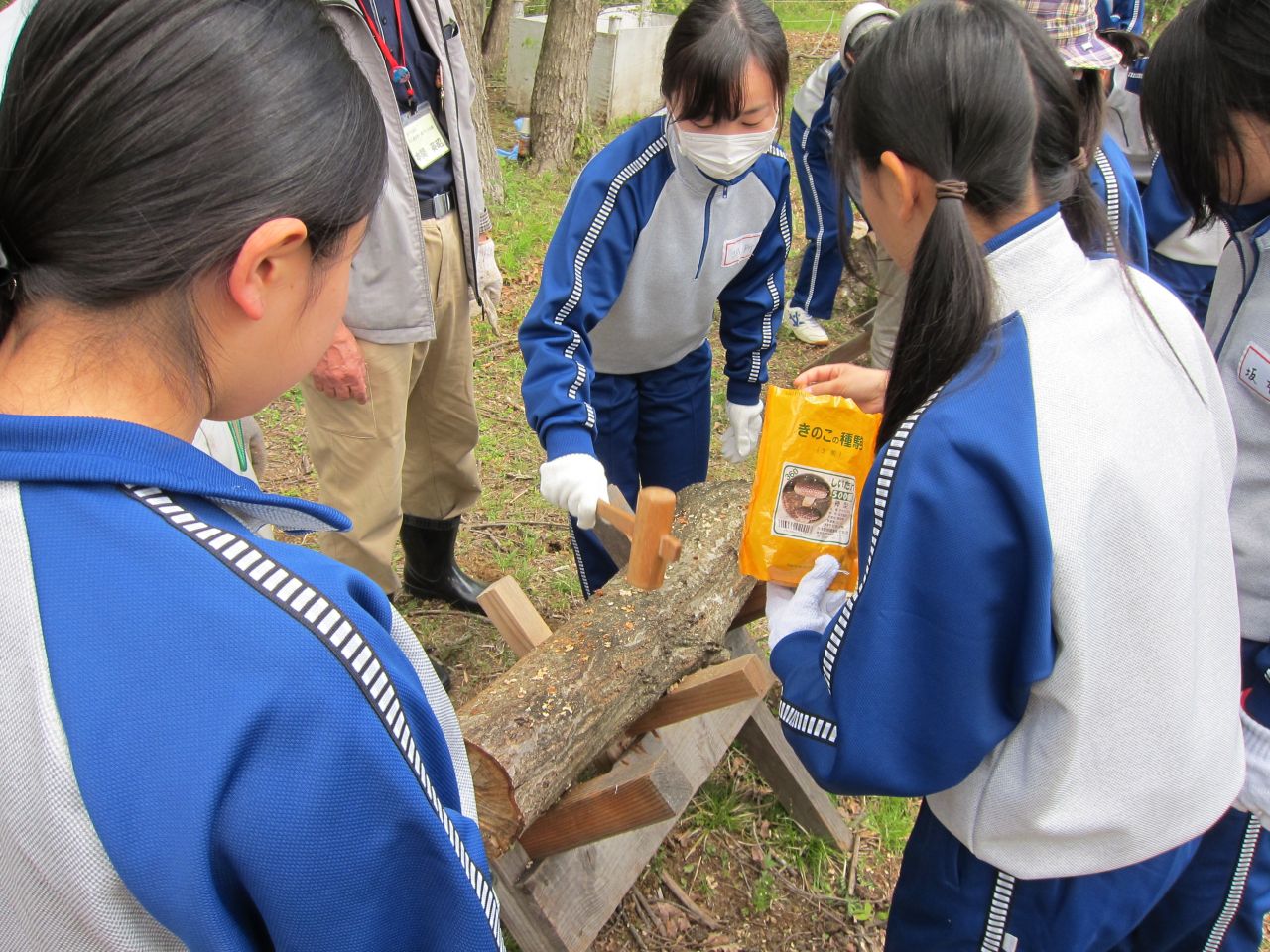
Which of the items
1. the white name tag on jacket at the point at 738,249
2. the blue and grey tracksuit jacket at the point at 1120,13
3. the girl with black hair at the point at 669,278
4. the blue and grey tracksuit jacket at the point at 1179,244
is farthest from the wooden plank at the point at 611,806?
the blue and grey tracksuit jacket at the point at 1120,13

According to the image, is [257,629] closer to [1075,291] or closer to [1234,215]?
[1075,291]

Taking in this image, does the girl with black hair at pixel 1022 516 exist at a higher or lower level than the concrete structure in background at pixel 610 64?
higher

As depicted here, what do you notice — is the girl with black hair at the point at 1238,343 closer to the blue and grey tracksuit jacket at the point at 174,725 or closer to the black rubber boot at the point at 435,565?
the blue and grey tracksuit jacket at the point at 174,725

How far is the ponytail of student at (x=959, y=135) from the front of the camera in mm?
1162

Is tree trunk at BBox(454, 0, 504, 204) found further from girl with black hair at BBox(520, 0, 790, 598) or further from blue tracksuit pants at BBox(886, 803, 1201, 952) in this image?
blue tracksuit pants at BBox(886, 803, 1201, 952)

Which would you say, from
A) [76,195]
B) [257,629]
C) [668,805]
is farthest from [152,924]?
[668,805]

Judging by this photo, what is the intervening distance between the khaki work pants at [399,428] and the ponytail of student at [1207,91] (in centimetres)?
189

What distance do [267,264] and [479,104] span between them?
567cm

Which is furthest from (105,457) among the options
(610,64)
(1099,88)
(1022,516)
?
(610,64)

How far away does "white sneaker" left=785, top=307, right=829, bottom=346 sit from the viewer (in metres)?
5.64

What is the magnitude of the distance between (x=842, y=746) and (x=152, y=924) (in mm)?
853

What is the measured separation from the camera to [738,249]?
2719 millimetres

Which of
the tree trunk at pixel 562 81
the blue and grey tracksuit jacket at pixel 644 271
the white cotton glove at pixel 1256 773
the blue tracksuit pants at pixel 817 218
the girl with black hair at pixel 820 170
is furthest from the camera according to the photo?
the tree trunk at pixel 562 81

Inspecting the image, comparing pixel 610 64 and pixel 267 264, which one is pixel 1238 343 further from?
pixel 610 64
